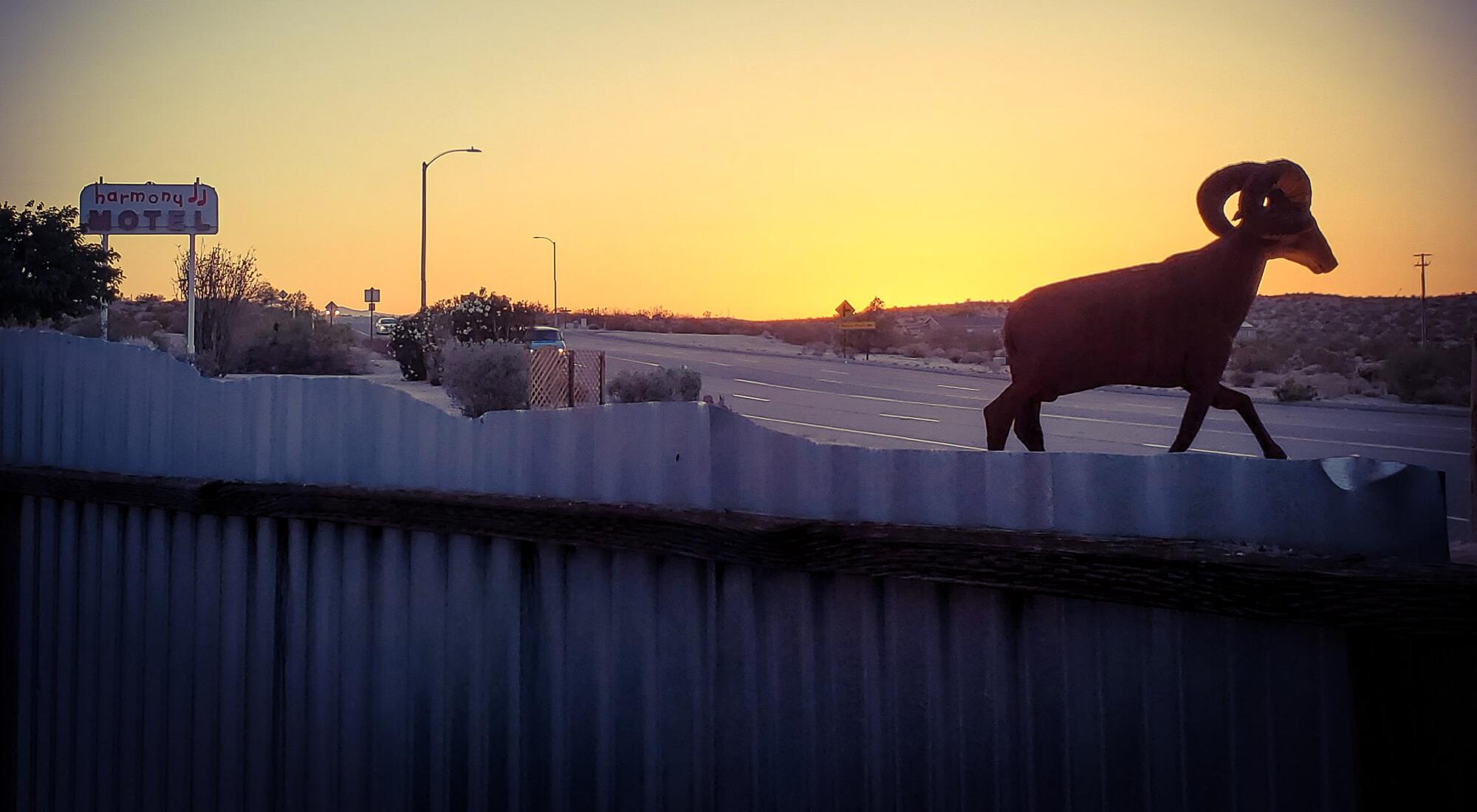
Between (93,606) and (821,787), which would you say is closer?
(821,787)

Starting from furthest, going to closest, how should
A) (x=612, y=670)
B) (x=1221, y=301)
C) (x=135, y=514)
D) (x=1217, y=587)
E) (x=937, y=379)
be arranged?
(x=937, y=379) → (x=1221, y=301) → (x=135, y=514) → (x=612, y=670) → (x=1217, y=587)

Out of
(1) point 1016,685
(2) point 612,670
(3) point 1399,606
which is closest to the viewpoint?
(3) point 1399,606

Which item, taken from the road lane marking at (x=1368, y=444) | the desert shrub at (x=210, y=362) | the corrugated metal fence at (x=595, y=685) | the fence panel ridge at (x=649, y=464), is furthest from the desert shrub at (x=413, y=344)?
the corrugated metal fence at (x=595, y=685)

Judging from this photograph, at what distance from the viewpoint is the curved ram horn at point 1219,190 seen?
26.9ft

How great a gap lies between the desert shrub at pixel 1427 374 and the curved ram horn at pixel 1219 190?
55.1 ft

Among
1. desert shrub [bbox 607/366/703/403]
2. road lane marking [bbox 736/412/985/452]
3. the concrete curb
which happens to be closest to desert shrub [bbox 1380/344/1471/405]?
the concrete curb

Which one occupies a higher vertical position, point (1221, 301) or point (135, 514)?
point (1221, 301)

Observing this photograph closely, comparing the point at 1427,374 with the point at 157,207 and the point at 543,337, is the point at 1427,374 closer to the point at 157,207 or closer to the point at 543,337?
the point at 543,337

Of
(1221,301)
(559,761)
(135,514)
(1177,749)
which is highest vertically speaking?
(1221,301)

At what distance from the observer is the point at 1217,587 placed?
2367mm

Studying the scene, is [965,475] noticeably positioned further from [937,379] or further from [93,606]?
[937,379]

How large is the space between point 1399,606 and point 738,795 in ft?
5.27

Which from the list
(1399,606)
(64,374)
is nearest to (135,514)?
(64,374)

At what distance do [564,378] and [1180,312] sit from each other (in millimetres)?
19362
